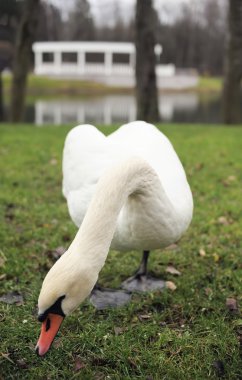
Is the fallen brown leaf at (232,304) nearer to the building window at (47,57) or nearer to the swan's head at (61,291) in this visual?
the swan's head at (61,291)

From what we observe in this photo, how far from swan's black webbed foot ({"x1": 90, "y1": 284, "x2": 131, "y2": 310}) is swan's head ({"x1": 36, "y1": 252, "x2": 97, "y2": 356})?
3.68ft

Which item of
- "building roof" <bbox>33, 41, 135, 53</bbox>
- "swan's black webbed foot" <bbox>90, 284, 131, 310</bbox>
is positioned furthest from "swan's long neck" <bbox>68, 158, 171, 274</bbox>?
"building roof" <bbox>33, 41, 135, 53</bbox>

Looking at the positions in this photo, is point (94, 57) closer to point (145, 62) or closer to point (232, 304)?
point (145, 62)

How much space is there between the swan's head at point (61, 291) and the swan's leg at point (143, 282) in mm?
1431

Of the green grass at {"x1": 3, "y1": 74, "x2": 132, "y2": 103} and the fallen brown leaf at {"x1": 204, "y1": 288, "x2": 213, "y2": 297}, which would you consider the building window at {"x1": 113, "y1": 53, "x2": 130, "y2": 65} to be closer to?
the green grass at {"x1": 3, "y1": 74, "x2": 132, "y2": 103}

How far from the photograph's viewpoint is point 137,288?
146 inches

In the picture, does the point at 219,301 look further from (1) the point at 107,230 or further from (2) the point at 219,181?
(2) the point at 219,181

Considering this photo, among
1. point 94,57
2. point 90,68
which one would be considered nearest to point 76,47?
point 90,68

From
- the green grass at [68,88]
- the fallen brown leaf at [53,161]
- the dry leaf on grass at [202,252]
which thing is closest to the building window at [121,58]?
the green grass at [68,88]

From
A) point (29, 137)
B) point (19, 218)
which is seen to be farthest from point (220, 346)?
point (29, 137)

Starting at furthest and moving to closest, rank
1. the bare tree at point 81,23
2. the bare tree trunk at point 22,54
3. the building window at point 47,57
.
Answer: the bare tree at point 81,23, the building window at point 47,57, the bare tree trunk at point 22,54

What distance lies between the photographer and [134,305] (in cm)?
343

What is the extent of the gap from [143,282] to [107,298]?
0.35 m

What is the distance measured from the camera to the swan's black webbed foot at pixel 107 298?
3453 millimetres
